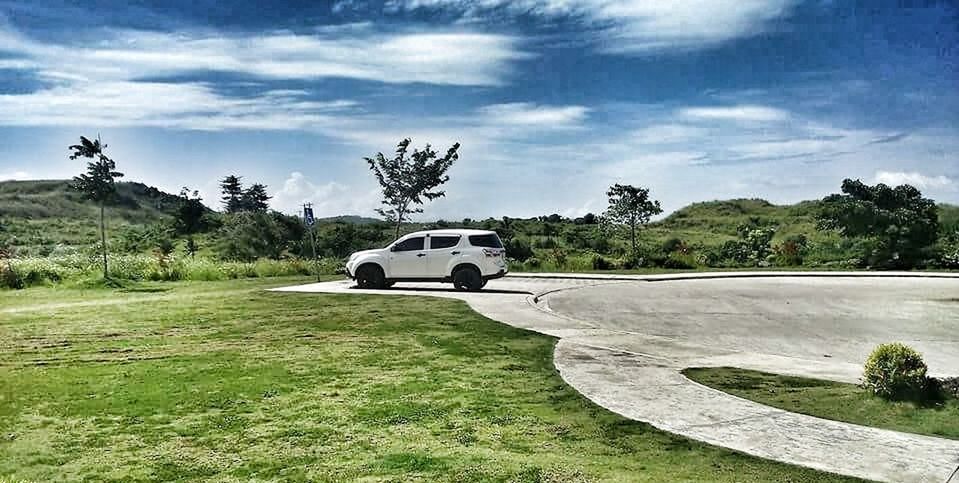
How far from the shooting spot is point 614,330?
40.4 feet

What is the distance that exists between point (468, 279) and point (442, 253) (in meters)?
1.01

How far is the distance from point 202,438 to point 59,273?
2276 cm

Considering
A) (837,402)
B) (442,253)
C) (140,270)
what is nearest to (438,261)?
(442,253)

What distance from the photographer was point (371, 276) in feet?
68.3

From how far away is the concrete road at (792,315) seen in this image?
10750mm

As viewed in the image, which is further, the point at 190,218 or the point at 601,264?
the point at 190,218

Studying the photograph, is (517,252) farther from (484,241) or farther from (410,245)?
(484,241)

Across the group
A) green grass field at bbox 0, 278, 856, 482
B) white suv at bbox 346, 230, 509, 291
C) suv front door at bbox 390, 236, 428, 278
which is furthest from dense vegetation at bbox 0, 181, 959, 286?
green grass field at bbox 0, 278, 856, 482

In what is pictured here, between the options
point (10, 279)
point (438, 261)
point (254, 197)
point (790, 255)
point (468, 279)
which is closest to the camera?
point (468, 279)

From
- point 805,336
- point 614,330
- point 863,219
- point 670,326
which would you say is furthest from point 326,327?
point 863,219

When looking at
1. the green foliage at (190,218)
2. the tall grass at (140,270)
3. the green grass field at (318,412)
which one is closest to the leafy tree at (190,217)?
the green foliage at (190,218)

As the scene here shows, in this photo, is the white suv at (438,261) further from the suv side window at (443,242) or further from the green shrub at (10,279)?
the green shrub at (10,279)

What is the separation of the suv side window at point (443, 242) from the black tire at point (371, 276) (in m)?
1.86

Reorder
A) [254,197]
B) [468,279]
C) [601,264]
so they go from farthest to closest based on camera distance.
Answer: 1. [254,197]
2. [601,264]
3. [468,279]
